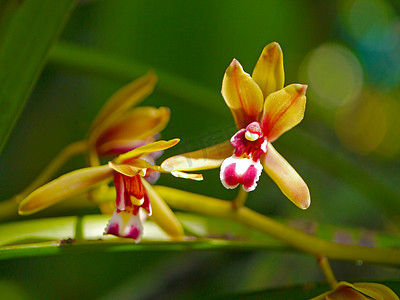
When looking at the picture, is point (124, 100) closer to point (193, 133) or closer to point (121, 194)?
point (121, 194)

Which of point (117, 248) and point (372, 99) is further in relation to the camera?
point (372, 99)

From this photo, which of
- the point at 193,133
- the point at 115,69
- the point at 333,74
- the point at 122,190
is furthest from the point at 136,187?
the point at 333,74

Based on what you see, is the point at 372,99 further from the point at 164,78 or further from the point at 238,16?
the point at 164,78

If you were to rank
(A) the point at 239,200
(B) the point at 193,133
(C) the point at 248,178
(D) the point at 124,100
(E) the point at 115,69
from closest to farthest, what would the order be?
(C) the point at 248,178, (A) the point at 239,200, (D) the point at 124,100, (E) the point at 115,69, (B) the point at 193,133

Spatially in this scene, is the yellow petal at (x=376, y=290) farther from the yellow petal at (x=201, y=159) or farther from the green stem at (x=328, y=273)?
the yellow petal at (x=201, y=159)

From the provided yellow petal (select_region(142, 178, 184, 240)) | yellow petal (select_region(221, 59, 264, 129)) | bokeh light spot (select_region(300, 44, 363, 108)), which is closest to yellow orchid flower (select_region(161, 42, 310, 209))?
yellow petal (select_region(221, 59, 264, 129))

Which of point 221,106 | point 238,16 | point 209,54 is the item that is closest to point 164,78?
point 221,106
